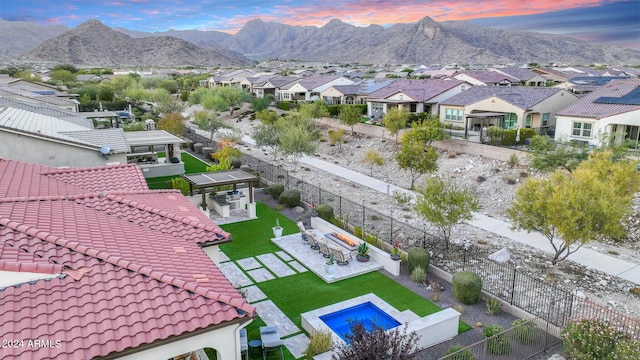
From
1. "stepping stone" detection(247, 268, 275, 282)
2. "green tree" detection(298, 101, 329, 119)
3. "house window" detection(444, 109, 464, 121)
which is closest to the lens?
"stepping stone" detection(247, 268, 275, 282)

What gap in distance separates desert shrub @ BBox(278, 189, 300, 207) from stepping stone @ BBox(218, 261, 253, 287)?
8174 millimetres

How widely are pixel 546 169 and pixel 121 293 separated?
30.0 m

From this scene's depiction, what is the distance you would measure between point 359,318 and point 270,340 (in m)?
3.86

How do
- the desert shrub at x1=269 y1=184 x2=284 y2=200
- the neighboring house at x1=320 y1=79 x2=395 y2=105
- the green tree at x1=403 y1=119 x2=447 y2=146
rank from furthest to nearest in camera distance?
the neighboring house at x1=320 y1=79 x2=395 y2=105 < the green tree at x1=403 y1=119 x2=447 y2=146 < the desert shrub at x1=269 y1=184 x2=284 y2=200

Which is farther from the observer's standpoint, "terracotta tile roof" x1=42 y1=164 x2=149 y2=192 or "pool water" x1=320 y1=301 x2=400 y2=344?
"terracotta tile roof" x1=42 y1=164 x2=149 y2=192

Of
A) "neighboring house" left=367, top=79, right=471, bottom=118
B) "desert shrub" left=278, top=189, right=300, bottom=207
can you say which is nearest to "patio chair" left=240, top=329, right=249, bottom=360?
"desert shrub" left=278, top=189, right=300, bottom=207

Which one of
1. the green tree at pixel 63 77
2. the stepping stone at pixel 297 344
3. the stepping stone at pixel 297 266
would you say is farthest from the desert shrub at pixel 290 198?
the green tree at pixel 63 77

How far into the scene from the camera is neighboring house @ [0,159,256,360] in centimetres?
778

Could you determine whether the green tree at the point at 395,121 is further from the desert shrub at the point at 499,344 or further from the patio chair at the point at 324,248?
the desert shrub at the point at 499,344

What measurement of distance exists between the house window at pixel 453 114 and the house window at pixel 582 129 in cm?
1291

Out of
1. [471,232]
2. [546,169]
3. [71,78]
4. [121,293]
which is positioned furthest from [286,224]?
[71,78]

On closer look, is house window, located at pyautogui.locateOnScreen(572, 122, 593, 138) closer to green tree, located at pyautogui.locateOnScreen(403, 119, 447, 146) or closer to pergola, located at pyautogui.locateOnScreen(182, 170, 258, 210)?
green tree, located at pyautogui.locateOnScreen(403, 119, 447, 146)

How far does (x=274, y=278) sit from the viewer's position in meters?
18.6

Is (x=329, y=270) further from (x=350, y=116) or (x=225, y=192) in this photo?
(x=350, y=116)
